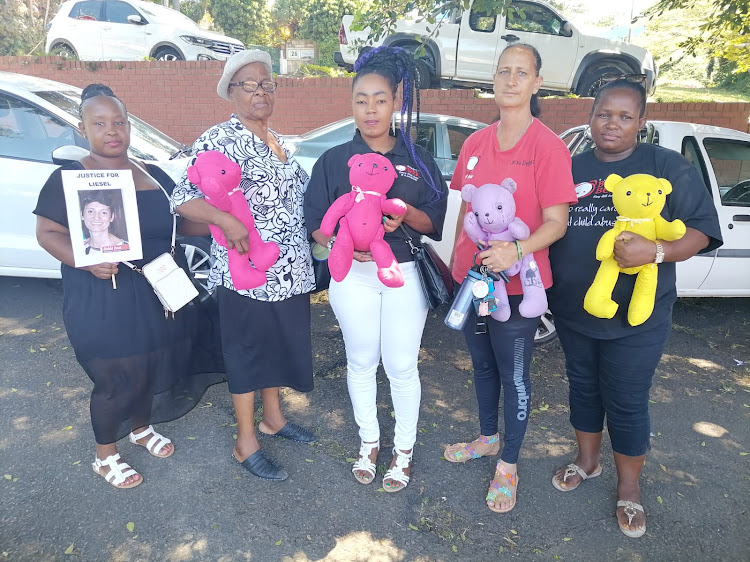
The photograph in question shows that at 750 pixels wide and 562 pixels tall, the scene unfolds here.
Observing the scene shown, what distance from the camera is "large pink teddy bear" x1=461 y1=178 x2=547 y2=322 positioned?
82.7 inches

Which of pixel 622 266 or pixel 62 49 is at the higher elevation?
pixel 62 49

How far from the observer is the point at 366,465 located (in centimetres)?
278

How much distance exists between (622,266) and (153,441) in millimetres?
2574

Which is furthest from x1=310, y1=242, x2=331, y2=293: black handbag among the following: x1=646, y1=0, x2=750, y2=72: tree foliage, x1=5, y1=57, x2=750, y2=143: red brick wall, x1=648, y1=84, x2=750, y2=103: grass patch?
x1=648, y1=84, x2=750, y2=103: grass patch

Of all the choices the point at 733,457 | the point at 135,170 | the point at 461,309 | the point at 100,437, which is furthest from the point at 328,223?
the point at 733,457

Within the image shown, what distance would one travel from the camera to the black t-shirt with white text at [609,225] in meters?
2.16

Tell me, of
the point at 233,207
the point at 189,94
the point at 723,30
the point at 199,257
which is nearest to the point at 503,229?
the point at 233,207

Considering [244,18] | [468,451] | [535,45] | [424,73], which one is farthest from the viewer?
[244,18]

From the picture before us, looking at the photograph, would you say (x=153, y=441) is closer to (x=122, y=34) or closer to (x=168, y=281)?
(x=168, y=281)

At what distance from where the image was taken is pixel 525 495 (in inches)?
107

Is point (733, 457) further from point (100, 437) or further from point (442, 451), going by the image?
point (100, 437)

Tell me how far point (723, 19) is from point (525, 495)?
4851 millimetres

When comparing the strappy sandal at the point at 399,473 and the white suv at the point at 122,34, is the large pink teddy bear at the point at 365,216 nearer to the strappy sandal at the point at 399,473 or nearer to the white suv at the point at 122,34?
the strappy sandal at the point at 399,473

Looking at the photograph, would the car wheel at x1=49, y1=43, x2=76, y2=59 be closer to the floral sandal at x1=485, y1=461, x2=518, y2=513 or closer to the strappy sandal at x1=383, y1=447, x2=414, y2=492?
the strappy sandal at x1=383, y1=447, x2=414, y2=492
